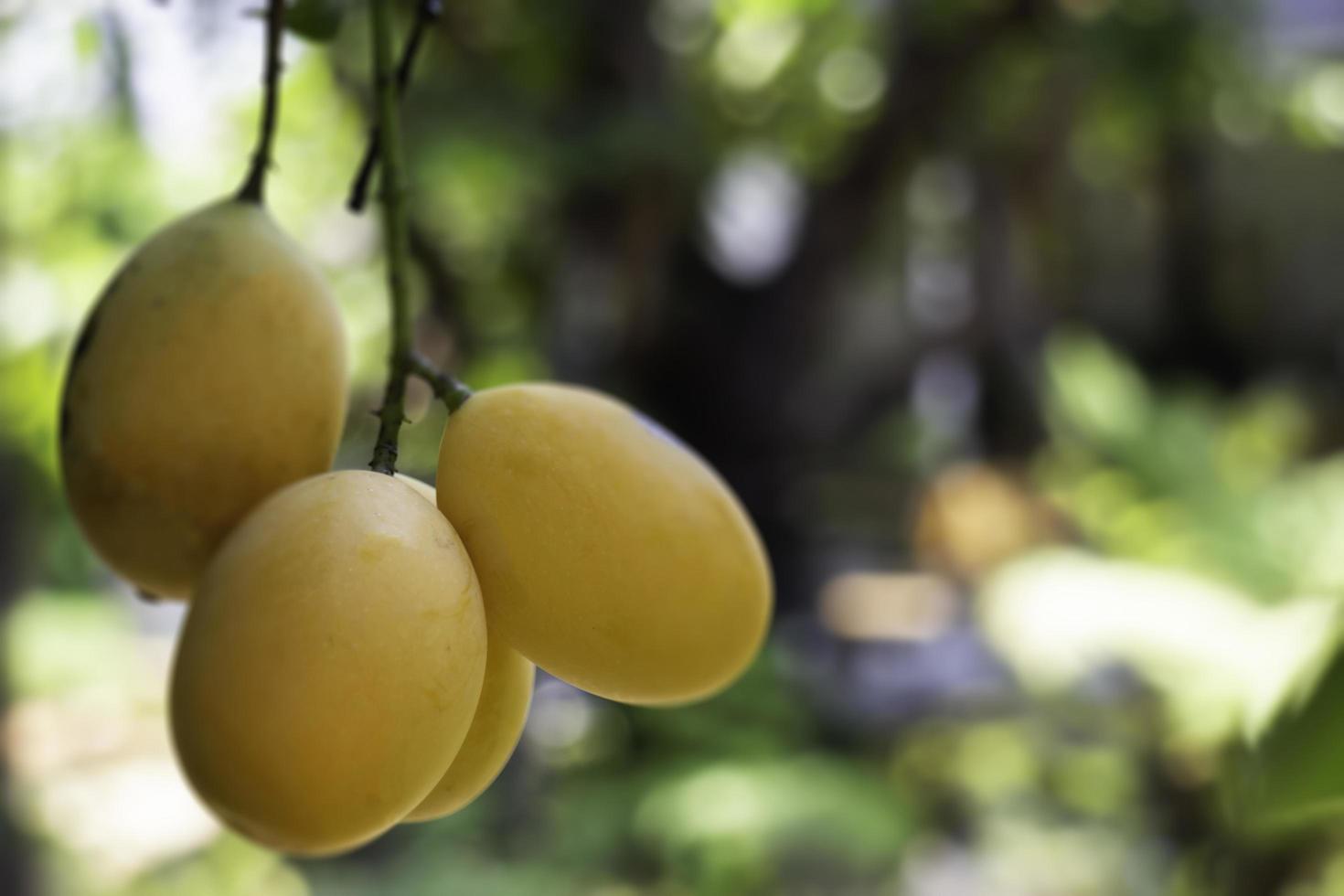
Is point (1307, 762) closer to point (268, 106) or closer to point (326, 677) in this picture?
point (326, 677)

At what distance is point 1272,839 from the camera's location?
4.72 feet

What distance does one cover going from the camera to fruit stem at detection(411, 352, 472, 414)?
0.30 m

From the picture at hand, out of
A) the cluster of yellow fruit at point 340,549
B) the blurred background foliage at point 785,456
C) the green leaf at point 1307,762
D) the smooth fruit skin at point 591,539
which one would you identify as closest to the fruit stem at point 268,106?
the cluster of yellow fruit at point 340,549

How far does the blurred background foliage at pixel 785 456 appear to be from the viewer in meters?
1.46

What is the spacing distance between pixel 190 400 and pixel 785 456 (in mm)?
2002

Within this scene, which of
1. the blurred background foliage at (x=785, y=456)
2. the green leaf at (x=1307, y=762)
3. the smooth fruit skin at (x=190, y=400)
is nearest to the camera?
the green leaf at (x=1307, y=762)

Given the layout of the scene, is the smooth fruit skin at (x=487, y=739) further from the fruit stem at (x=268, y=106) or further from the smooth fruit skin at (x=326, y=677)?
the fruit stem at (x=268, y=106)

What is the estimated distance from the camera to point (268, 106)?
0.33m

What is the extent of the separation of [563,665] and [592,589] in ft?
0.07

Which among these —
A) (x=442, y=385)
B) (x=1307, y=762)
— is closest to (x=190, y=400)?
(x=442, y=385)

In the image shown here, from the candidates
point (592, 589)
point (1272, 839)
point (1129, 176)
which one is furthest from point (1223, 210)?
point (592, 589)

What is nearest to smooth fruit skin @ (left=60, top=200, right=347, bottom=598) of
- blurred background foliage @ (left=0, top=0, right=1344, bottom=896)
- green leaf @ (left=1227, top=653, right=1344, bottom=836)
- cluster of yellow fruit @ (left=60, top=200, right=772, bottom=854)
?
cluster of yellow fruit @ (left=60, top=200, right=772, bottom=854)

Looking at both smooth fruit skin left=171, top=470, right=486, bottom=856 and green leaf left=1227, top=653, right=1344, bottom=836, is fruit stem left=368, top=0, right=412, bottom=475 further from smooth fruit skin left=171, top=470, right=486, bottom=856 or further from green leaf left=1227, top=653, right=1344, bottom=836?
green leaf left=1227, top=653, right=1344, bottom=836

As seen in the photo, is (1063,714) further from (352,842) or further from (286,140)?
(352,842)
